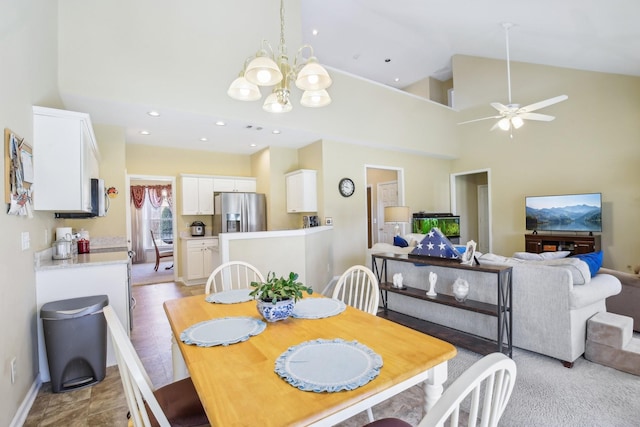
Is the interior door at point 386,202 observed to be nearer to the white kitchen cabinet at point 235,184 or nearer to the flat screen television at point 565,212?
the flat screen television at point 565,212

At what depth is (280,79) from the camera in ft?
6.72

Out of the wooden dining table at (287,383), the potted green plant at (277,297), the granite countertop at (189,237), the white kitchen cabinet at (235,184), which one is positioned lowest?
the wooden dining table at (287,383)

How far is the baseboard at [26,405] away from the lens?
1.93 m

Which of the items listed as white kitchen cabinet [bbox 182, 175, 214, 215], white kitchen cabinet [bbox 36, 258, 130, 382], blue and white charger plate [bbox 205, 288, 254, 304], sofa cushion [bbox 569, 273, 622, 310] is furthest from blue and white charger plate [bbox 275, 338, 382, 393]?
white kitchen cabinet [bbox 182, 175, 214, 215]

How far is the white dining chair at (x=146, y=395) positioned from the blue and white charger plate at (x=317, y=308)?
1.97 ft

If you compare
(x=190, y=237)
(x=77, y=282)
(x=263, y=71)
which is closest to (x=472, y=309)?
(x=263, y=71)

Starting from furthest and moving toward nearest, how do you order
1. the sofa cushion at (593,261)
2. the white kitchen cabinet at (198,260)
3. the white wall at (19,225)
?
the white kitchen cabinet at (198,260) < the sofa cushion at (593,261) < the white wall at (19,225)

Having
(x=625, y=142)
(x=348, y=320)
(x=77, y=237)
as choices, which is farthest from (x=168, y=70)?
(x=625, y=142)

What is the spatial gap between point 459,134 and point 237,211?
5508 millimetres

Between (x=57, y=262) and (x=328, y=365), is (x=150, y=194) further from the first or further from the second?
(x=328, y=365)

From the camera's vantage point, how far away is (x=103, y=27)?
342 cm

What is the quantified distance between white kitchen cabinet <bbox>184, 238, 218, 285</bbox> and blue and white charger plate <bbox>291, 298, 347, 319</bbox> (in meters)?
4.26

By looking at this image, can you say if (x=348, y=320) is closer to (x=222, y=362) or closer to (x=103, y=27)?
(x=222, y=362)

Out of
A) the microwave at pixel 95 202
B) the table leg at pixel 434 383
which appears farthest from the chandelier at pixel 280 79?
the microwave at pixel 95 202
